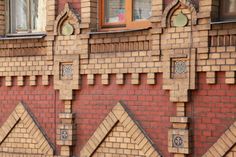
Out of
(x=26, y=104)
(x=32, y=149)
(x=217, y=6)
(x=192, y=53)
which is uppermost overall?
(x=217, y=6)

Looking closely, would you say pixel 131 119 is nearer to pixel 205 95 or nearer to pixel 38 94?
pixel 205 95

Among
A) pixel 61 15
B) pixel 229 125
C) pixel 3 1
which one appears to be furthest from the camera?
pixel 3 1

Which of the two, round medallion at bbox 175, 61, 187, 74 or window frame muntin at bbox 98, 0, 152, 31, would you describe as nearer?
round medallion at bbox 175, 61, 187, 74

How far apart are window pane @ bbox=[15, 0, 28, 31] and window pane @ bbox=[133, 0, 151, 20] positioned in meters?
2.33

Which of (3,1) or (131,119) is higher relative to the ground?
(3,1)

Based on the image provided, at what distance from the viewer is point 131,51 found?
9.95 m

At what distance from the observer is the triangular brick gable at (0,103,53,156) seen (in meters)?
10.9

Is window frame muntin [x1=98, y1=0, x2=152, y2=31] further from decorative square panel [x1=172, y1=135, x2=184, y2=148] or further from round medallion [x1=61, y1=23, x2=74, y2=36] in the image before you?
decorative square panel [x1=172, y1=135, x2=184, y2=148]

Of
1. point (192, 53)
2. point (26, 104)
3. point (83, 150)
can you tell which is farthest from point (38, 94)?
point (192, 53)

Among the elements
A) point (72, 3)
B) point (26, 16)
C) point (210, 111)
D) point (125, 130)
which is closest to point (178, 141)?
point (210, 111)

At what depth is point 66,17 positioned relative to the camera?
1065 centimetres

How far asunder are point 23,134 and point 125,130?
2.08 meters

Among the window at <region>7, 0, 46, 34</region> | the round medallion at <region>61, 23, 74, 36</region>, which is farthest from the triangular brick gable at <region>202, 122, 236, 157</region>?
the window at <region>7, 0, 46, 34</region>

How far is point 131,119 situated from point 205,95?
1283mm
